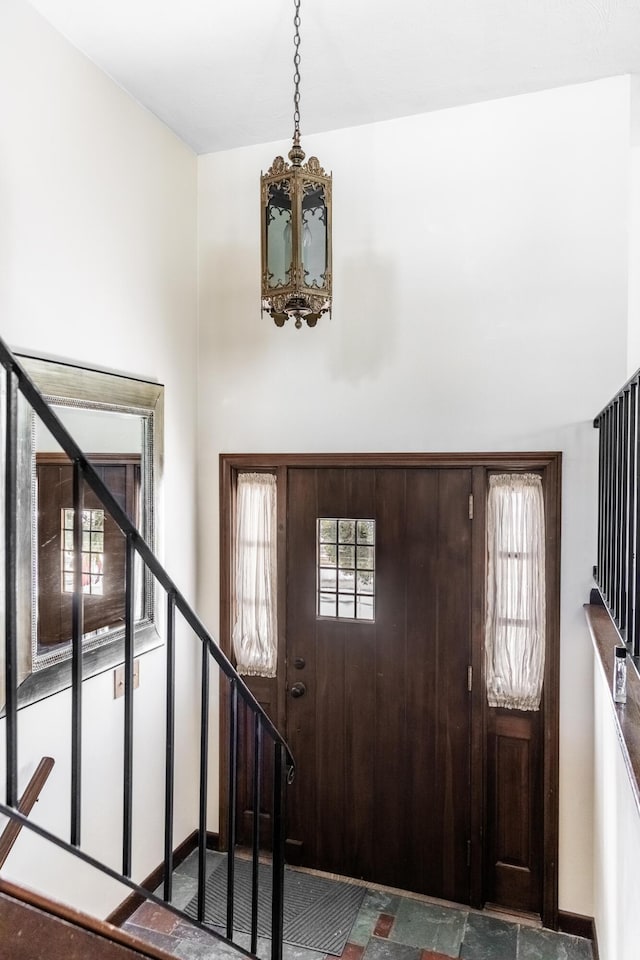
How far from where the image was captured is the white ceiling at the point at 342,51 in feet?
7.98

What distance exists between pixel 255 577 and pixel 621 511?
1994 mm

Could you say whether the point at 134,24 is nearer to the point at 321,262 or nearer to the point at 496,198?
the point at 321,262

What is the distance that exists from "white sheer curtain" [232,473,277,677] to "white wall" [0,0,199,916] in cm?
26

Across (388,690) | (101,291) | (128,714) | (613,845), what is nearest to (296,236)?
(101,291)

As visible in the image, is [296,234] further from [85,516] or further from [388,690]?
[388,690]

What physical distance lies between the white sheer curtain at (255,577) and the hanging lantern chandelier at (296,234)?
3.81 ft

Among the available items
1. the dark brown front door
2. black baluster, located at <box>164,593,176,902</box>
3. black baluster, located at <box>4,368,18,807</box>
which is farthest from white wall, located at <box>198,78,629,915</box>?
black baluster, located at <box>4,368,18,807</box>

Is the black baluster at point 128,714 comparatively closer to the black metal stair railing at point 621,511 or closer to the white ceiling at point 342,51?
the black metal stair railing at point 621,511

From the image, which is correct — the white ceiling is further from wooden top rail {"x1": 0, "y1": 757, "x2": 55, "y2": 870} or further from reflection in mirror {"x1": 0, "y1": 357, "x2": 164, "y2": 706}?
wooden top rail {"x1": 0, "y1": 757, "x2": 55, "y2": 870}

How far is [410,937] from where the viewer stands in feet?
9.21

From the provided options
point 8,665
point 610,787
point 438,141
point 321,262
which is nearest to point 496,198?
point 438,141

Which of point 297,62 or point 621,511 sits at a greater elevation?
point 297,62

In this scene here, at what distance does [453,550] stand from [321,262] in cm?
144

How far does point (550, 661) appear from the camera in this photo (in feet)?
9.68
